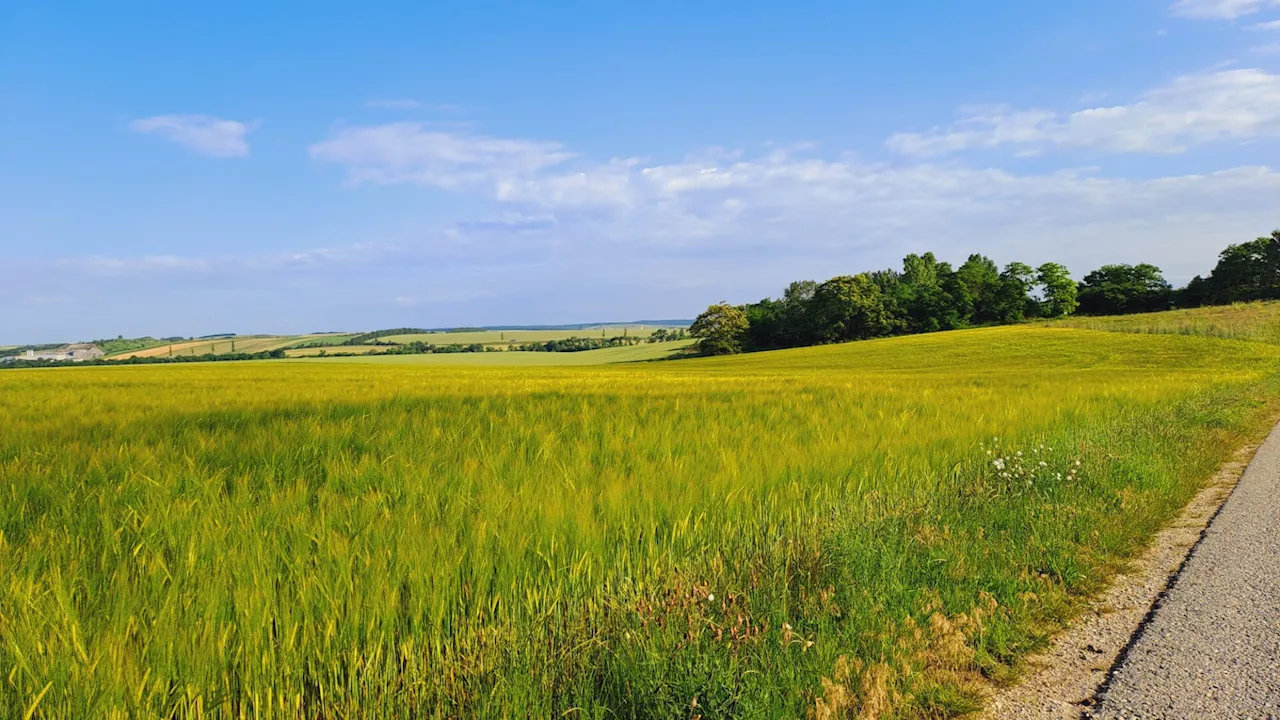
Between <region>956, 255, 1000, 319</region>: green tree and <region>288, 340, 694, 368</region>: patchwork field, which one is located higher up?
<region>956, 255, 1000, 319</region>: green tree

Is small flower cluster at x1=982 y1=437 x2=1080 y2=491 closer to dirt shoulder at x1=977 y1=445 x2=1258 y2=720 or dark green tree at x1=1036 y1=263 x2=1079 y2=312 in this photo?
dirt shoulder at x1=977 y1=445 x2=1258 y2=720

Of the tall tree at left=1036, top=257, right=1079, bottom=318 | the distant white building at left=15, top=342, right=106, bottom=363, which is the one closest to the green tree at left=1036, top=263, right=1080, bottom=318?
the tall tree at left=1036, top=257, right=1079, bottom=318

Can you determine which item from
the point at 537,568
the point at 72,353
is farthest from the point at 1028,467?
the point at 72,353

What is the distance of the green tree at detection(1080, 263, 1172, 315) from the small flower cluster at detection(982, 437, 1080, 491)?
108 meters

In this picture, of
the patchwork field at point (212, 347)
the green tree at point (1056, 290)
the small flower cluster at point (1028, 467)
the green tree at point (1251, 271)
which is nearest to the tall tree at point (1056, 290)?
the green tree at point (1056, 290)

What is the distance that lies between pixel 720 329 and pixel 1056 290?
5090 cm

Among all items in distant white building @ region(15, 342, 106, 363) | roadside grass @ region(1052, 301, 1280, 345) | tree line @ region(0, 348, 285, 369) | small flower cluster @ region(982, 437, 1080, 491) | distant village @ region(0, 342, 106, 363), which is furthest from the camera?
distant white building @ region(15, 342, 106, 363)

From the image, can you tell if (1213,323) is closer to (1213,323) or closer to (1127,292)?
(1213,323)

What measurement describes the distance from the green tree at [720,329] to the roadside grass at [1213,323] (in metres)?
42.0

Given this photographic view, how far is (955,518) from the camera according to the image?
517cm

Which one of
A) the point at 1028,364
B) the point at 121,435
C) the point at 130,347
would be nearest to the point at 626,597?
the point at 121,435

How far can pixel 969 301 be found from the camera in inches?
3393

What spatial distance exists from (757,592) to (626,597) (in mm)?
841

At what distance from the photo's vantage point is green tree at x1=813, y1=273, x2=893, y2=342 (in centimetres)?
8538
